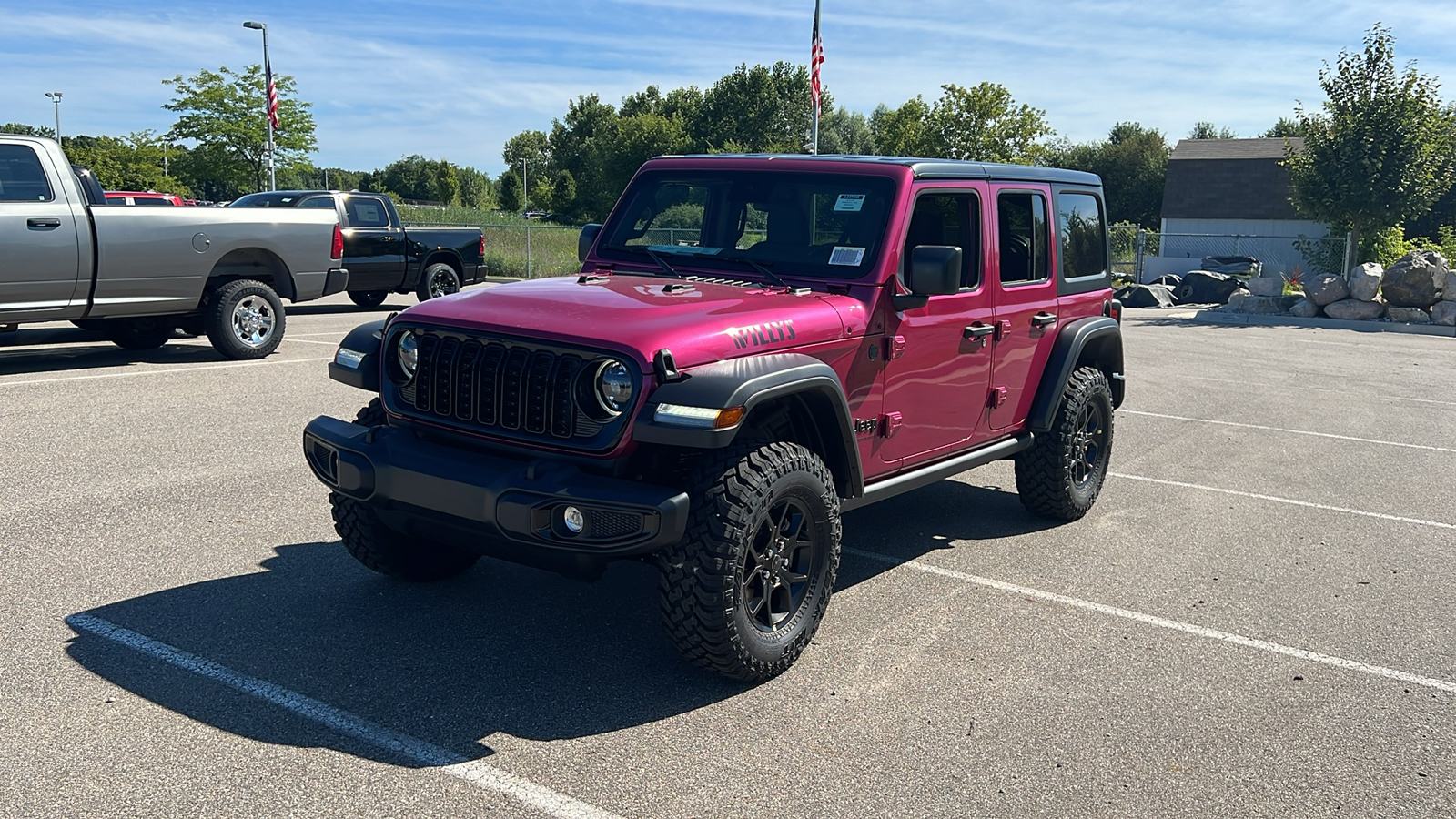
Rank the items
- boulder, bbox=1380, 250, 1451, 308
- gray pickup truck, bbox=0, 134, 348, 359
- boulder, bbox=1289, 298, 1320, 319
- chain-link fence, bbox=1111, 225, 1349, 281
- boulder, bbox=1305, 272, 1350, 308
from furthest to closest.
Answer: chain-link fence, bbox=1111, 225, 1349, 281
boulder, bbox=1289, 298, 1320, 319
boulder, bbox=1305, 272, 1350, 308
boulder, bbox=1380, 250, 1451, 308
gray pickup truck, bbox=0, 134, 348, 359

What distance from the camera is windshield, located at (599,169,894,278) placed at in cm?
508

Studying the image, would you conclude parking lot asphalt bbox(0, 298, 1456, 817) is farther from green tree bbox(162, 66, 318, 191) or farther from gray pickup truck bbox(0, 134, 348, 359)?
green tree bbox(162, 66, 318, 191)

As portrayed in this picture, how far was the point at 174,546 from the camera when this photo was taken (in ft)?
18.3

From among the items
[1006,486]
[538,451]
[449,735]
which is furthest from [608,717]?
[1006,486]

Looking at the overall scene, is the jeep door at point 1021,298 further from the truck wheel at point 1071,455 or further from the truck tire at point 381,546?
the truck tire at point 381,546

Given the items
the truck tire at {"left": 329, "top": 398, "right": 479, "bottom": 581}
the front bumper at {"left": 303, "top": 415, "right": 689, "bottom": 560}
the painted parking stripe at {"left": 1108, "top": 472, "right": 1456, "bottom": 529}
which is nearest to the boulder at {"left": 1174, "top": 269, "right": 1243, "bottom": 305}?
the painted parking stripe at {"left": 1108, "top": 472, "right": 1456, "bottom": 529}

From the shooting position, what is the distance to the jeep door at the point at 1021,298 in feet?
19.2

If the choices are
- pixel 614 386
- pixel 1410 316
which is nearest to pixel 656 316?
pixel 614 386

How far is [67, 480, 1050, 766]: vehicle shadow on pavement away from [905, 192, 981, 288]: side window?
1.60 m

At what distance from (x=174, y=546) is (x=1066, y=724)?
4.18 m

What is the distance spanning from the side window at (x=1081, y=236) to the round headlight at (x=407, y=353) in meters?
3.66

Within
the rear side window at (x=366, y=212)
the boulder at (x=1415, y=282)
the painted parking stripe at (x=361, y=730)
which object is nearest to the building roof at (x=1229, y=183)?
the boulder at (x=1415, y=282)

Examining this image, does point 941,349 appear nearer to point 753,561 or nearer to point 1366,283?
point 753,561

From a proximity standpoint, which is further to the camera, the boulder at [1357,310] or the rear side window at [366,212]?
the boulder at [1357,310]
